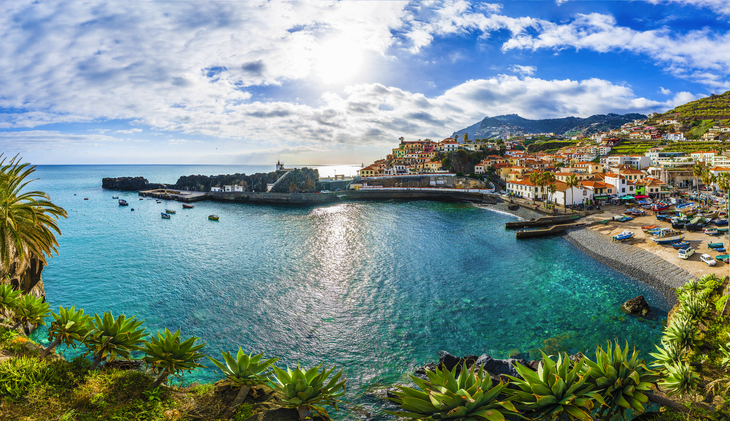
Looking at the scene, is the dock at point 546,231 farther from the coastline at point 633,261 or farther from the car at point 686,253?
the car at point 686,253

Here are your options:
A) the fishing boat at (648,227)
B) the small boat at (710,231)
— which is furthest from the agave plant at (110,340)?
the small boat at (710,231)

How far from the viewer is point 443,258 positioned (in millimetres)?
33688

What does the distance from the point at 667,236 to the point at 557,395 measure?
42.1m

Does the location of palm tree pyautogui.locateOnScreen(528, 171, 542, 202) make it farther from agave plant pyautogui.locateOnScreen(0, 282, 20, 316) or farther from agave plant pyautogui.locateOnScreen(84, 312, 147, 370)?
agave plant pyautogui.locateOnScreen(0, 282, 20, 316)

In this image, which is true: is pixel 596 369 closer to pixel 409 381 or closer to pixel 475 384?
pixel 475 384

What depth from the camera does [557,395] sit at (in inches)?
248

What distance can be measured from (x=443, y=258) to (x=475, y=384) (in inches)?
1112

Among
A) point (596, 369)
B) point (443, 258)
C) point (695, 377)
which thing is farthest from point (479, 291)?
point (596, 369)

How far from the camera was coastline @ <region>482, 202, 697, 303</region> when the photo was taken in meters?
25.3

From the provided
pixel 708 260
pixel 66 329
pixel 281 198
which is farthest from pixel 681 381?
pixel 281 198

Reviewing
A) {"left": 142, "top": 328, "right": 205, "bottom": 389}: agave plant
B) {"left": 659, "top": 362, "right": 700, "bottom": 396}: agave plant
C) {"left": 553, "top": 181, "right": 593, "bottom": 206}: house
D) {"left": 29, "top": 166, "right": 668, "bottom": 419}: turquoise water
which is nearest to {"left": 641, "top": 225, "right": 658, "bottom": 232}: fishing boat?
{"left": 29, "top": 166, "right": 668, "bottom": 419}: turquoise water

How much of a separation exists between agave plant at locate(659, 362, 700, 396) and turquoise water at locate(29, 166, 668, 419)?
381 inches

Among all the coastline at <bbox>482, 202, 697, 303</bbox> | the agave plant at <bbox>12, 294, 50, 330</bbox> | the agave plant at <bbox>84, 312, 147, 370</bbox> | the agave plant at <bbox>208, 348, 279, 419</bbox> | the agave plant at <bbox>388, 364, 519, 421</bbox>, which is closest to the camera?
the agave plant at <bbox>388, 364, 519, 421</bbox>

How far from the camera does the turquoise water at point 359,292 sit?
1786cm
